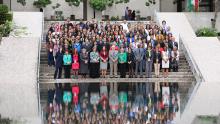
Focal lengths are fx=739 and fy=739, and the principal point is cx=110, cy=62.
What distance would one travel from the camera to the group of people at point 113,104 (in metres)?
17.5

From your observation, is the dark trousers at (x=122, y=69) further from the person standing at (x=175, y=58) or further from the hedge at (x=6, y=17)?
the hedge at (x=6, y=17)

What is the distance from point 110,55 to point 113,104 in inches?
419

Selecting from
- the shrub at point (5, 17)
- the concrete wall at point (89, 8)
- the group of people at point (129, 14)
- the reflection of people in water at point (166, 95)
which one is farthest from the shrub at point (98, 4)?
the reflection of people in water at point (166, 95)

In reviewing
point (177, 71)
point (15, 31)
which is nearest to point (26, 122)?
point (177, 71)

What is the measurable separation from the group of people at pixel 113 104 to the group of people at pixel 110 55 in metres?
2.38

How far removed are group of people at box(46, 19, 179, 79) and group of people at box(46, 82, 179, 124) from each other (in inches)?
93.6

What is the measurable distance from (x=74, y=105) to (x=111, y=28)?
Answer: 1428 cm

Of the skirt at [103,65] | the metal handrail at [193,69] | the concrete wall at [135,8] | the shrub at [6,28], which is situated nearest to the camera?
the metal handrail at [193,69]

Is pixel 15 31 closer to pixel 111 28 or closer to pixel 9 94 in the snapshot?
pixel 111 28

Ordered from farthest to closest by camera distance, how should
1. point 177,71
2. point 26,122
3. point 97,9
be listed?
1. point 97,9
2. point 177,71
3. point 26,122

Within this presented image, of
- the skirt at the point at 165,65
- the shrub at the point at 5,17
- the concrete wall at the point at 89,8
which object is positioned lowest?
the skirt at the point at 165,65

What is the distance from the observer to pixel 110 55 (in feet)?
104

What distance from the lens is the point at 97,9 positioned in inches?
1890

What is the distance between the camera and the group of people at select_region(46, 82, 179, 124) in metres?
17.5
